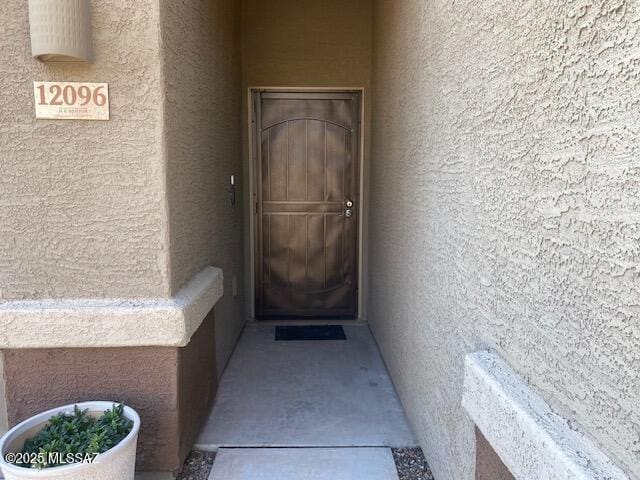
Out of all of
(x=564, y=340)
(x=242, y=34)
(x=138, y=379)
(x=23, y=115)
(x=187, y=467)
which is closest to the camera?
(x=564, y=340)

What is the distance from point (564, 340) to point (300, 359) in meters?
2.66

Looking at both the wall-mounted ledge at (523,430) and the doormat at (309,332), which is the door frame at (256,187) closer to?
the doormat at (309,332)

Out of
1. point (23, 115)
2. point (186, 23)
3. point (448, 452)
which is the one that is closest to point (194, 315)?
point (23, 115)

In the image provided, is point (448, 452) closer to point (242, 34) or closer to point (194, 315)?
point (194, 315)

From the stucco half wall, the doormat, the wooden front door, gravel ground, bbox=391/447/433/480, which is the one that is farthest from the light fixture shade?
the doormat

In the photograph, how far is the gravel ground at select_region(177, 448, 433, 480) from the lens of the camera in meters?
2.16

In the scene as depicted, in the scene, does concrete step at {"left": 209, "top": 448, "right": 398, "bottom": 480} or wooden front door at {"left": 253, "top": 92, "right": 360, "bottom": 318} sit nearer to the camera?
concrete step at {"left": 209, "top": 448, "right": 398, "bottom": 480}

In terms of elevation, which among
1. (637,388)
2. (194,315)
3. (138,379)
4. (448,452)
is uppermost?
(637,388)

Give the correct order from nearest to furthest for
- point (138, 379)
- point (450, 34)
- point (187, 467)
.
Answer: point (450, 34), point (138, 379), point (187, 467)

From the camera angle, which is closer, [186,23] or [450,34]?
[450,34]

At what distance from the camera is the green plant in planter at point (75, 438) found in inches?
64.2

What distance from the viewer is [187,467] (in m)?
2.22

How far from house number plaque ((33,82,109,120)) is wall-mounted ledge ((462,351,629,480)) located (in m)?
1.74

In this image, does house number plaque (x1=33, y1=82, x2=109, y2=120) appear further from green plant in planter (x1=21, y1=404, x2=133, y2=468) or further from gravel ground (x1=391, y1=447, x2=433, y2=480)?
gravel ground (x1=391, y1=447, x2=433, y2=480)
